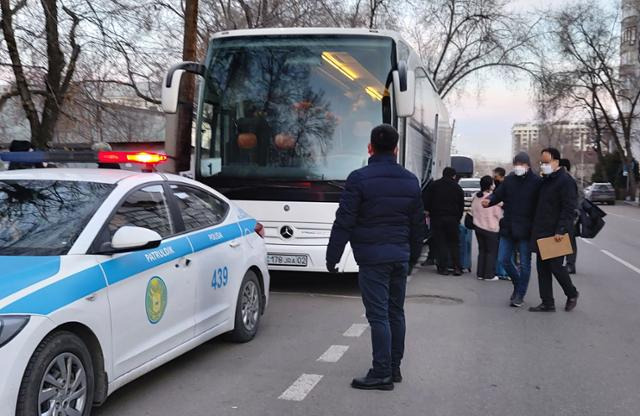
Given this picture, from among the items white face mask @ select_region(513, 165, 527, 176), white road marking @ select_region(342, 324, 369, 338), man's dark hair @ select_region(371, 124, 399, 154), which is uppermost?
man's dark hair @ select_region(371, 124, 399, 154)

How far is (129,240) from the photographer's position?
14.0 ft

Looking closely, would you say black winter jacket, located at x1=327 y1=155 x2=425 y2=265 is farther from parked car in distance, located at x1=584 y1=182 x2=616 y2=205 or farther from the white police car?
parked car in distance, located at x1=584 y1=182 x2=616 y2=205

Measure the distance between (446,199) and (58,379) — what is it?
8.42m

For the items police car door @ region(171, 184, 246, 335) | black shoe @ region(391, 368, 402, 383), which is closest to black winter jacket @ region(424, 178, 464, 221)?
police car door @ region(171, 184, 246, 335)

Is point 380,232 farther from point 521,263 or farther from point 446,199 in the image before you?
point 446,199

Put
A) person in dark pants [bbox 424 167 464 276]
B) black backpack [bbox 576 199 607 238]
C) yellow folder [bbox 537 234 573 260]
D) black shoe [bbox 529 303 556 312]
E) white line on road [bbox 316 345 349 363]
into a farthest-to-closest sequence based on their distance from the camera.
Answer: person in dark pants [bbox 424 167 464 276]
black backpack [bbox 576 199 607 238]
black shoe [bbox 529 303 556 312]
yellow folder [bbox 537 234 573 260]
white line on road [bbox 316 345 349 363]

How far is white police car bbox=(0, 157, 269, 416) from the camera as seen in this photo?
356 centimetres

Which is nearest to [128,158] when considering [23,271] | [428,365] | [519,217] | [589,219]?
[23,271]

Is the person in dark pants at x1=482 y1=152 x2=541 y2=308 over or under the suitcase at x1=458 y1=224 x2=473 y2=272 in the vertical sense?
over

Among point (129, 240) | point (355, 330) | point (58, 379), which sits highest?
point (129, 240)

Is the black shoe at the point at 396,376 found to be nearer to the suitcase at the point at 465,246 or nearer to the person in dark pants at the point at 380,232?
the person in dark pants at the point at 380,232

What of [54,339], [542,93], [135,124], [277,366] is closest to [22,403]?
[54,339]

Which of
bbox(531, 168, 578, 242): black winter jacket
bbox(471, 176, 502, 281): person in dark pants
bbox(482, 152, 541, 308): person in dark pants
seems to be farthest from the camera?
bbox(471, 176, 502, 281): person in dark pants

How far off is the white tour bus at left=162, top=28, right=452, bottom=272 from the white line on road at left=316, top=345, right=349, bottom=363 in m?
2.38
